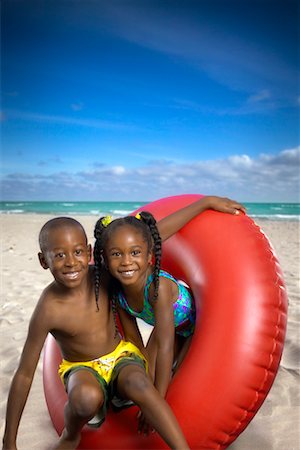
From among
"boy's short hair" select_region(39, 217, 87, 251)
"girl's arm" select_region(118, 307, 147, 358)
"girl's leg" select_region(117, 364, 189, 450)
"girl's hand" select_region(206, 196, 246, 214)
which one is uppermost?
"girl's hand" select_region(206, 196, 246, 214)

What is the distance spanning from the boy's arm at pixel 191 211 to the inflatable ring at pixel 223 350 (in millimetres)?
112

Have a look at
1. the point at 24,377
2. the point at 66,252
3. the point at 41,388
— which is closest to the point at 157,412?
the point at 24,377

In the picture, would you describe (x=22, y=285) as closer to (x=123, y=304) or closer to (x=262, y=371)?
(x=123, y=304)

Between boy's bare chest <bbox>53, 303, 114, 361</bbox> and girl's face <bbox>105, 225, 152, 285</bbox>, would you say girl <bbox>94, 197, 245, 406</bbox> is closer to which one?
girl's face <bbox>105, 225, 152, 285</bbox>

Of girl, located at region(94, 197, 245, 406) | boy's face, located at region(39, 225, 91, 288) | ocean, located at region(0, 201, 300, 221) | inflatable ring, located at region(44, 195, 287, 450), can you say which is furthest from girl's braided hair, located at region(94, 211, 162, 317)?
ocean, located at region(0, 201, 300, 221)

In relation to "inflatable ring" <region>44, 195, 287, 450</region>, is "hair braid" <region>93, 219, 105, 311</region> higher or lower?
higher

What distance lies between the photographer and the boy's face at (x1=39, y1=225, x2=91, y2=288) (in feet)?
5.54

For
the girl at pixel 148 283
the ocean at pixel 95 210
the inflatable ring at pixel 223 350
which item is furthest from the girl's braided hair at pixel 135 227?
the ocean at pixel 95 210

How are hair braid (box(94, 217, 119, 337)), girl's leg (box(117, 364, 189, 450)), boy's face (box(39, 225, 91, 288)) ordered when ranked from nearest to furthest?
girl's leg (box(117, 364, 189, 450)), boy's face (box(39, 225, 91, 288)), hair braid (box(94, 217, 119, 337))

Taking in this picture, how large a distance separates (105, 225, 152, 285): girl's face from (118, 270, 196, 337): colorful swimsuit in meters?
0.11

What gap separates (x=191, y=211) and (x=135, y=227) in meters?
0.39

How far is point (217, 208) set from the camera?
209 centimetres

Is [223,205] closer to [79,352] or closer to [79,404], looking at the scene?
[79,352]

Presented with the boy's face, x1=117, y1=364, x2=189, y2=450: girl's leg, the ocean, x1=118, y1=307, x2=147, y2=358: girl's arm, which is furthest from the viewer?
the ocean
